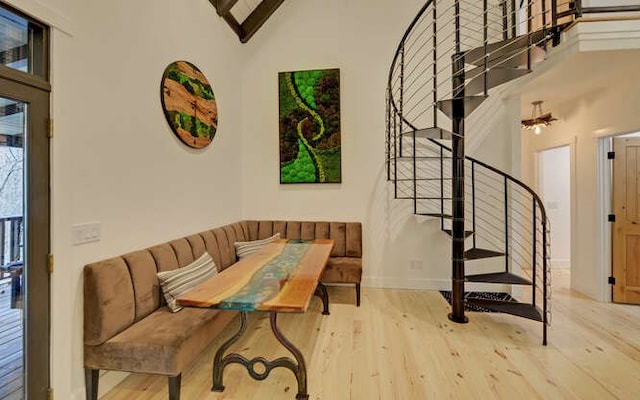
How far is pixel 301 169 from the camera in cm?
440

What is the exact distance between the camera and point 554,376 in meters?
2.23

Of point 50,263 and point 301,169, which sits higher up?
point 301,169

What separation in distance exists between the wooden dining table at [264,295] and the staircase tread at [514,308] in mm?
1708

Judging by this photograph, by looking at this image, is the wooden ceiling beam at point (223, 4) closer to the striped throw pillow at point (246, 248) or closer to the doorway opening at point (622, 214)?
the striped throw pillow at point (246, 248)

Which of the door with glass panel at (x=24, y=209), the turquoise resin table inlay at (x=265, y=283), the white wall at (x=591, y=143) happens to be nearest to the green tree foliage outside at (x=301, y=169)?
the turquoise resin table inlay at (x=265, y=283)

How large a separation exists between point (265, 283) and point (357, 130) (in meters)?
2.90

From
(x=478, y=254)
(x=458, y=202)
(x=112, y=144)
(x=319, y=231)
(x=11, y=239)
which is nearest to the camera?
(x=11, y=239)

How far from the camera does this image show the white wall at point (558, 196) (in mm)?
5570

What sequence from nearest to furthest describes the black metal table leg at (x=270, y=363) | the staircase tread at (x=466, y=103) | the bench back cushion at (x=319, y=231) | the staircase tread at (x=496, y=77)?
the black metal table leg at (x=270, y=363) < the staircase tread at (x=496, y=77) < the staircase tread at (x=466, y=103) < the bench back cushion at (x=319, y=231)

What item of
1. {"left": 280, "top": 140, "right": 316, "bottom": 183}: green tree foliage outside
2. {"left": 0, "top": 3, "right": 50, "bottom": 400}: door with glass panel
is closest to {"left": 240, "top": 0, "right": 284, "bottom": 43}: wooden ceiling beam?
{"left": 280, "top": 140, "right": 316, "bottom": 183}: green tree foliage outside

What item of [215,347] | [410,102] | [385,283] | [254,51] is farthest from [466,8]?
[215,347]

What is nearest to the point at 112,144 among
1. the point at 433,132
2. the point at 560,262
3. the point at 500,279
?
the point at 433,132

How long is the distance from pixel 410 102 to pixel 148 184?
342cm

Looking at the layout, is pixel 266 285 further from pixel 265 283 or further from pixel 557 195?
pixel 557 195
